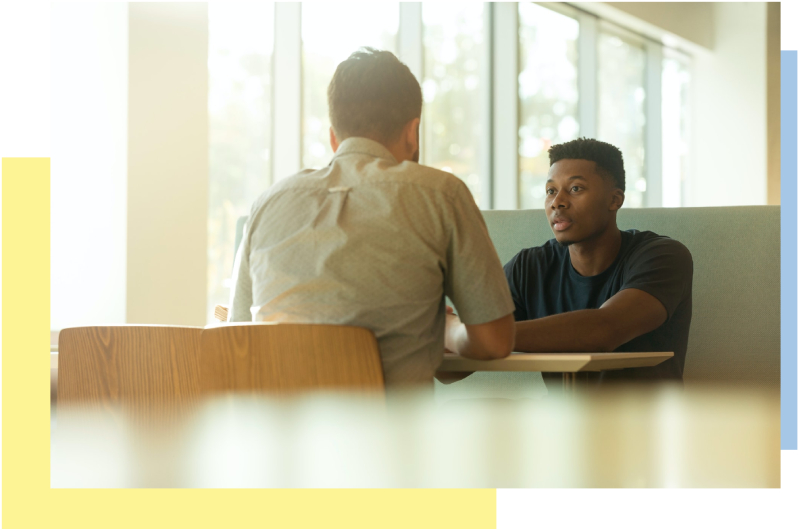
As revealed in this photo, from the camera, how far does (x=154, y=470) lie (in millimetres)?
918

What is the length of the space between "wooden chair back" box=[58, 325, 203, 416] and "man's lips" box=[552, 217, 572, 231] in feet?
3.32

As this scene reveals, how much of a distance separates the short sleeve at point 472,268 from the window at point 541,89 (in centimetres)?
421

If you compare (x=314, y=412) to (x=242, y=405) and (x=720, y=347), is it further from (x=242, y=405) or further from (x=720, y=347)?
(x=720, y=347)

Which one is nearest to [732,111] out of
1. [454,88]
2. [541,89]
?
[541,89]

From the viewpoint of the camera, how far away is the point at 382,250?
97cm

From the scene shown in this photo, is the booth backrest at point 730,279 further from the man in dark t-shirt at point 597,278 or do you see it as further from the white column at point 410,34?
the white column at point 410,34

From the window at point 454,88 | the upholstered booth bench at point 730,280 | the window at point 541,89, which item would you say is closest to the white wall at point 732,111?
the window at point 541,89

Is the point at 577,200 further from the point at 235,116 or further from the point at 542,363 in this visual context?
the point at 235,116

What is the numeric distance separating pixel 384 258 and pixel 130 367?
32 cm

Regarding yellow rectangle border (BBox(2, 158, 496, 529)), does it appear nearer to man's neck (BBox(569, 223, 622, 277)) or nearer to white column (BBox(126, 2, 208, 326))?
man's neck (BBox(569, 223, 622, 277))

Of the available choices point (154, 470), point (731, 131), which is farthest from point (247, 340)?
point (731, 131)

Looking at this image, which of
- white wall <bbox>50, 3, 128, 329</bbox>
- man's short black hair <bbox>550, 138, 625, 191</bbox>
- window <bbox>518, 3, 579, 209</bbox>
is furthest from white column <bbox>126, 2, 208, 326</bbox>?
window <bbox>518, 3, 579, 209</bbox>

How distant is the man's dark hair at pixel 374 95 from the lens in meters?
1.07

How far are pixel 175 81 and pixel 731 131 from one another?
4.55 meters
